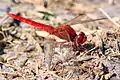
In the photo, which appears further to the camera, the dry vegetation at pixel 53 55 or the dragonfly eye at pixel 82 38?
the dragonfly eye at pixel 82 38

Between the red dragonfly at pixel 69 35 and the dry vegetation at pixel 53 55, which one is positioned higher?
the red dragonfly at pixel 69 35

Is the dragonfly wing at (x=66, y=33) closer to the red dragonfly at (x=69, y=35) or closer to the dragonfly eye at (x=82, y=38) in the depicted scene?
the red dragonfly at (x=69, y=35)

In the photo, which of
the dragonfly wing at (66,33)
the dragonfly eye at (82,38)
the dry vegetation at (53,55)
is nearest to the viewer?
the dry vegetation at (53,55)

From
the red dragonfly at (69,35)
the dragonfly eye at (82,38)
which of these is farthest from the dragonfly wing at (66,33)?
the dragonfly eye at (82,38)

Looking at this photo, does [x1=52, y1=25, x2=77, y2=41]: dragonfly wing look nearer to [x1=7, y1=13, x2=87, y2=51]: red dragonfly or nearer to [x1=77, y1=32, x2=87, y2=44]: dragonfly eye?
[x1=7, y1=13, x2=87, y2=51]: red dragonfly

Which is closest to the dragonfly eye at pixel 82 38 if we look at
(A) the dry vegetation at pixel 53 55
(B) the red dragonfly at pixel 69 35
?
(B) the red dragonfly at pixel 69 35

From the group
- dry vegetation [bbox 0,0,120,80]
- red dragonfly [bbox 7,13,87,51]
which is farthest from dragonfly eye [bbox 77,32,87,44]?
dry vegetation [bbox 0,0,120,80]

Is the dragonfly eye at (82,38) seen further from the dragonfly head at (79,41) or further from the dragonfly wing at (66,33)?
the dragonfly wing at (66,33)

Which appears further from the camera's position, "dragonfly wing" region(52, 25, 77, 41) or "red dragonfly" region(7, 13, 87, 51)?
"dragonfly wing" region(52, 25, 77, 41)

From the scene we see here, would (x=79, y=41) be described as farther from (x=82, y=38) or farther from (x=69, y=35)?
(x=69, y=35)

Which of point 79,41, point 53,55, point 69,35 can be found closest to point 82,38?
point 79,41

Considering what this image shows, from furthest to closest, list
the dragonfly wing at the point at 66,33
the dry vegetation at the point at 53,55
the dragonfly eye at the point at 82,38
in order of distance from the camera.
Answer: the dragonfly wing at the point at 66,33
the dragonfly eye at the point at 82,38
the dry vegetation at the point at 53,55

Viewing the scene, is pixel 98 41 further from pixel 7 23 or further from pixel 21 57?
pixel 7 23
